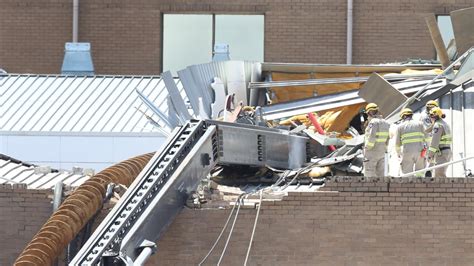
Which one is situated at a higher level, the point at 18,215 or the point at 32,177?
the point at 32,177

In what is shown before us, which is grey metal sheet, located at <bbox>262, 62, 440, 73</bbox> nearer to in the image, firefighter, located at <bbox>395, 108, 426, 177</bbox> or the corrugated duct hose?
firefighter, located at <bbox>395, 108, 426, 177</bbox>

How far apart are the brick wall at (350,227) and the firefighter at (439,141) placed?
1.19 meters

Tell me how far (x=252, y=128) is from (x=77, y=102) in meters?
9.12

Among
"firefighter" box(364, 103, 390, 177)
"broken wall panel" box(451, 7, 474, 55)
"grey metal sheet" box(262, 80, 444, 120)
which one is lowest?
"firefighter" box(364, 103, 390, 177)

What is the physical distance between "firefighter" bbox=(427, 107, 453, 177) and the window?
1306 cm

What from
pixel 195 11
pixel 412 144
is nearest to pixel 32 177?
pixel 412 144

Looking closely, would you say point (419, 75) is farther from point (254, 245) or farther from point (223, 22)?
point (223, 22)

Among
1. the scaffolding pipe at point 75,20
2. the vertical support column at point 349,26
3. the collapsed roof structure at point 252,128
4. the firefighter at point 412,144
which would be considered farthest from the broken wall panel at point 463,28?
the scaffolding pipe at point 75,20

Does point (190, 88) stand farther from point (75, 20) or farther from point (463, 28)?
point (75, 20)

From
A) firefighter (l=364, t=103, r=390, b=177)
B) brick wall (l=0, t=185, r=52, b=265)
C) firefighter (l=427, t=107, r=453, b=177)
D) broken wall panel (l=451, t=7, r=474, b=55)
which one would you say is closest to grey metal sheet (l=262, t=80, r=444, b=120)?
broken wall panel (l=451, t=7, r=474, b=55)

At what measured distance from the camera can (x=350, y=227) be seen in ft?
67.1

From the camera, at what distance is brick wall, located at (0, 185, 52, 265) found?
67.9 feet

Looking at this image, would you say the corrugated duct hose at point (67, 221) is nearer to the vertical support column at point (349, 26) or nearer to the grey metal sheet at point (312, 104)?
the grey metal sheet at point (312, 104)

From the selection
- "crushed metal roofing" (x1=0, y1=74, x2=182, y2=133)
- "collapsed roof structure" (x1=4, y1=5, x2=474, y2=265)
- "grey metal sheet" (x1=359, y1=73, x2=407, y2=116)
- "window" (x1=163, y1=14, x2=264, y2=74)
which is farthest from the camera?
"window" (x1=163, y1=14, x2=264, y2=74)
